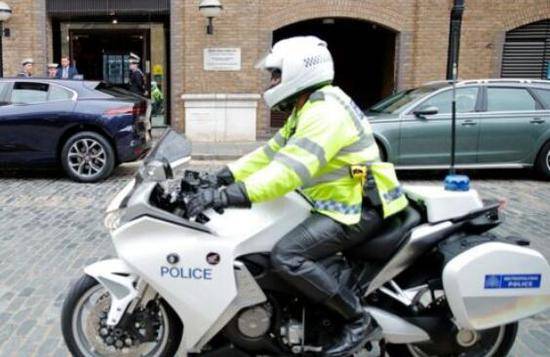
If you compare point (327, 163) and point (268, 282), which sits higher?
point (327, 163)

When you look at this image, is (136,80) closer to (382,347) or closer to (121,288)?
(121,288)

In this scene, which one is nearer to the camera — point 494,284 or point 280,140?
point 494,284

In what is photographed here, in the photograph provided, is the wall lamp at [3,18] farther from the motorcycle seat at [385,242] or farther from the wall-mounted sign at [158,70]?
the motorcycle seat at [385,242]

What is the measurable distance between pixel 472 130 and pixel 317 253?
725 cm

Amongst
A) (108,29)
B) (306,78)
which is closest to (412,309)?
(306,78)

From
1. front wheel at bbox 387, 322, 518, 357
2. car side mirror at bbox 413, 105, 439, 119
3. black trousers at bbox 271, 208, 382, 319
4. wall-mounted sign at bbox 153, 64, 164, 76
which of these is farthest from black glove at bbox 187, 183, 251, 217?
wall-mounted sign at bbox 153, 64, 164, 76

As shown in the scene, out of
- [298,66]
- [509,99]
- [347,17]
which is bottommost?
[509,99]

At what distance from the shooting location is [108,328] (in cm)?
326

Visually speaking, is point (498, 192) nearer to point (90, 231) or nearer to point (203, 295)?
point (90, 231)

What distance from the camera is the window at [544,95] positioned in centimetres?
996

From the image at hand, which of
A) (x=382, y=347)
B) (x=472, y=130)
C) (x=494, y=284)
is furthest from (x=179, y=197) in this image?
(x=472, y=130)

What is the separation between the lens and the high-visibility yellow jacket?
2889 millimetres

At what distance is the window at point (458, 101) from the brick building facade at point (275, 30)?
457cm

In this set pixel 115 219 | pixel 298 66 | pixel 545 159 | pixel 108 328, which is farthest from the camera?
pixel 545 159
